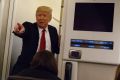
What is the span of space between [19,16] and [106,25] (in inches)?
43.8

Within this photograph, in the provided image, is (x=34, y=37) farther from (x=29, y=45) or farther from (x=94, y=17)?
(x=94, y=17)

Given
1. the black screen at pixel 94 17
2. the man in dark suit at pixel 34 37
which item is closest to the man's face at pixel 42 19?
the man in dark suit at pixel 34 37

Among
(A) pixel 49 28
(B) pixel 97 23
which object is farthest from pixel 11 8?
(B) pixel 97 23

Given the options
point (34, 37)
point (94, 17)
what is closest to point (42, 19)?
point (34, 37)

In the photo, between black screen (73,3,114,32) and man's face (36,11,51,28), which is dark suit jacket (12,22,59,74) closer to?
man's face (36,11,51,28)

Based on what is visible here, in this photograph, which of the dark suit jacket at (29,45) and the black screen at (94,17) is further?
the dark suit jacket at (29,45)

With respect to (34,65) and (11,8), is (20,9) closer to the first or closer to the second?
(11,8)

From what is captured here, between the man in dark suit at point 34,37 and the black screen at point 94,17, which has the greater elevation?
the black screen at point 94,17

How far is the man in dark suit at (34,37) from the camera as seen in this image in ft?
10.1

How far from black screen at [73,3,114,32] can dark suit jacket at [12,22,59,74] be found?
0.36 m

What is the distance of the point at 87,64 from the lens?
2828mm

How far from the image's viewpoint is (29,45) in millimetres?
3105

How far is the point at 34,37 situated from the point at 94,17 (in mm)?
657

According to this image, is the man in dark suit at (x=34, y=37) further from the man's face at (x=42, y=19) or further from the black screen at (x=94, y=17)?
the black screen at (x=94, y=17)
